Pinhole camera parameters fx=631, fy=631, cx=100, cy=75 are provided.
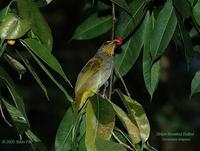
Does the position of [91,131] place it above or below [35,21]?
below

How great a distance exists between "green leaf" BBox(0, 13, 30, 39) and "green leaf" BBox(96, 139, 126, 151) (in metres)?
0.34

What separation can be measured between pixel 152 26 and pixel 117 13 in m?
0.34

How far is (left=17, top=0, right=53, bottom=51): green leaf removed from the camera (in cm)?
171

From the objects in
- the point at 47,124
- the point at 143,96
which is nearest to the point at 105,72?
the point at 143,96

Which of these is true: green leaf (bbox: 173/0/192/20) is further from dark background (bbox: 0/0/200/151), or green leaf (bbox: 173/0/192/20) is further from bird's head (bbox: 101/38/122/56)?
dark background (bbox: 0/0/200/151)

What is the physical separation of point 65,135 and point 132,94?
363cm

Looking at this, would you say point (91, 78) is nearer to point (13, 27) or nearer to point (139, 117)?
point (139, 117)

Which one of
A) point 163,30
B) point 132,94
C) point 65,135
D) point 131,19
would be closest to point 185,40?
point 163,30

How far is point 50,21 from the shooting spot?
20.4 feet

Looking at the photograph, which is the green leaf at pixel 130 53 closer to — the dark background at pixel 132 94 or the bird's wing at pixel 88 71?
the bird's wing at pixel 88 71

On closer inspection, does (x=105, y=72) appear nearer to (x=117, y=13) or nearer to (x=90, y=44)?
(x=117, y=13)

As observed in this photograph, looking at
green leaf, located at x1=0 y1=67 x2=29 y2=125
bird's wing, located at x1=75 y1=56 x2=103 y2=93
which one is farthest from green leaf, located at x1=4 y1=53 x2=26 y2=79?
bird's wing, located at x1=75 y1=56 x2=103 y2=93

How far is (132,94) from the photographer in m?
5.46

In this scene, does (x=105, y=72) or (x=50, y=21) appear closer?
(x=105, y=72)
